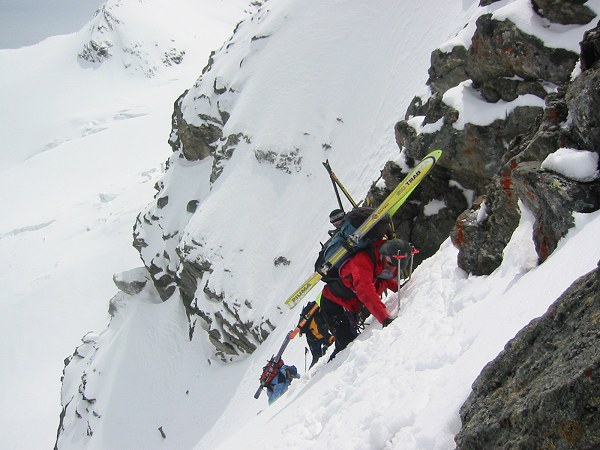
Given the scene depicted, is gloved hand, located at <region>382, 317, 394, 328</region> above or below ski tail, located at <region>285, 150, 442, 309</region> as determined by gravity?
below

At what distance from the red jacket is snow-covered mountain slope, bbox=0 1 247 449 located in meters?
34.8

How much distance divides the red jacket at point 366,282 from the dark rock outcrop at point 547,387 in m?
3.85

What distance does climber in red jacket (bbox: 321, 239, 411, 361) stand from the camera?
719 cm

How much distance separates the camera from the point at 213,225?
2389cm

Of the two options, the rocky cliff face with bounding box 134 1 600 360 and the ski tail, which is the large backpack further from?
the rocky cliff face with bounding box 134 1 600 360

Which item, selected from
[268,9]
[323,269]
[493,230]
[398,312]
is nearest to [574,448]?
[493,230]

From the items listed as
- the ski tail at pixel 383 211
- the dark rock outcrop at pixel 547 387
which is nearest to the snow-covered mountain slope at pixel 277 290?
the dark rock outcrop at pixel 547 387

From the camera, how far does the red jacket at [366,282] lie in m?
7.21

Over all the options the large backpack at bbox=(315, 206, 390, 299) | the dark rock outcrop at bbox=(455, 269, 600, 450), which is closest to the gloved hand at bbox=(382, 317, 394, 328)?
the large backpack at bbox=(315, 206, 390, 299)

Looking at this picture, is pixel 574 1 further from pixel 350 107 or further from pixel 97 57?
pixel 97 57

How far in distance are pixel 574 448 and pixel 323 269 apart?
231 inches

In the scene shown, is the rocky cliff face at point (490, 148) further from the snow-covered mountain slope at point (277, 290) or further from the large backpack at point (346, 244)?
the large backpack at point (346, 244)

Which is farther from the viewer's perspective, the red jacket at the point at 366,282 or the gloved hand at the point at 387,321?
the red jacket at the point at 366,282

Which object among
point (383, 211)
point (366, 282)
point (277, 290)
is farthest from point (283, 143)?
point (366, 282)
